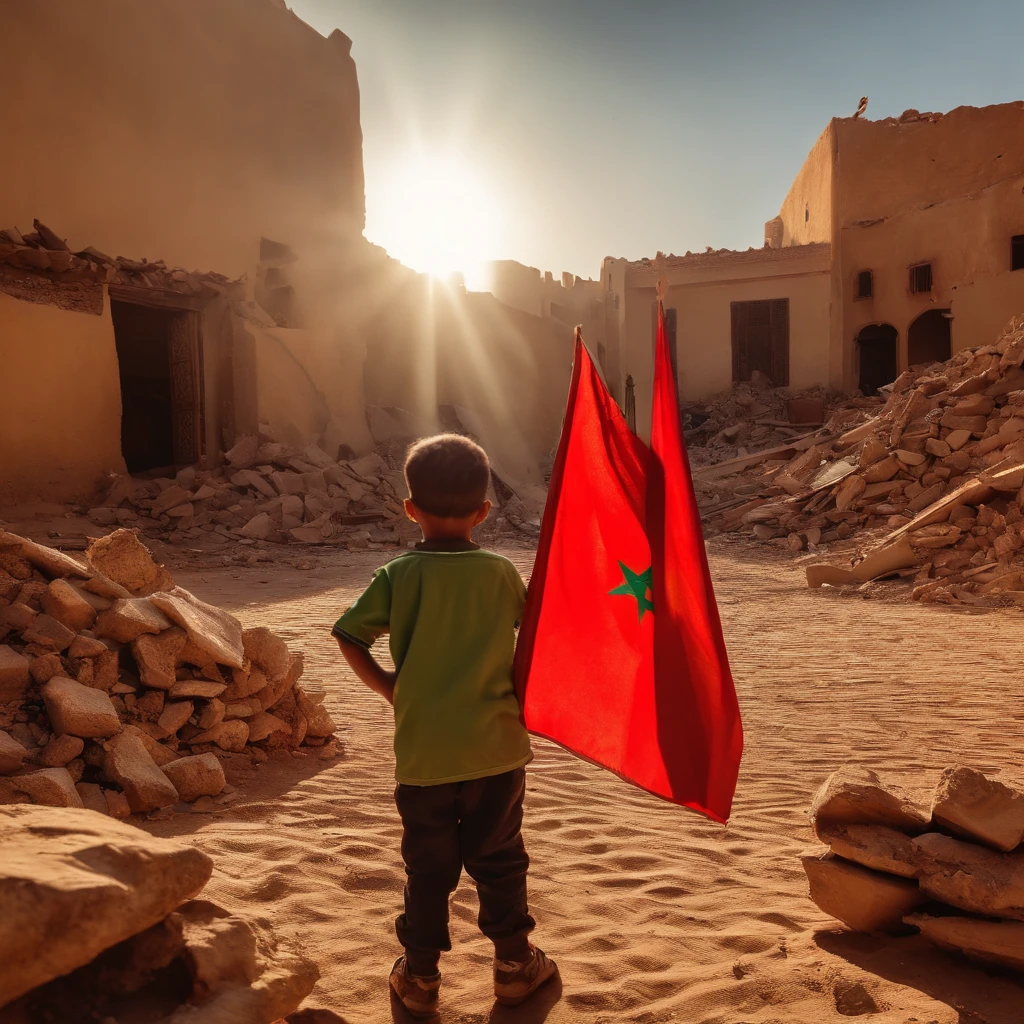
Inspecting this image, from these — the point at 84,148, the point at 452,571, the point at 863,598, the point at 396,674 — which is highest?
the point at 84,148

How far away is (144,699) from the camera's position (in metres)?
3.83

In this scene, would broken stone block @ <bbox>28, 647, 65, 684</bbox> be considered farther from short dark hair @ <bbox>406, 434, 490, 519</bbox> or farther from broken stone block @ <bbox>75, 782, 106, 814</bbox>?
short dark hair @ <bbox>406, 434, 490, 519</bbox>

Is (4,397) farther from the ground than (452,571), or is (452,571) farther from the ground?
(4,397)

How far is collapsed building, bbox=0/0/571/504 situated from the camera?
11.4m

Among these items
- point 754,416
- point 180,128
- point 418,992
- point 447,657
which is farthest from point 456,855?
point 754,416

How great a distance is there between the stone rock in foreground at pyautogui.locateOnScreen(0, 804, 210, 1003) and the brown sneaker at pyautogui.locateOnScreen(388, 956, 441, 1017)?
61 centimetres

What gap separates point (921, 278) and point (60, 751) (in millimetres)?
21816

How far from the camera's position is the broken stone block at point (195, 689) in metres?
3.91

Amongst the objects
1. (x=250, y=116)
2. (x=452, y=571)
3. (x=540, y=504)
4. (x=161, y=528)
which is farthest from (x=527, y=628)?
(x=250, y=116)

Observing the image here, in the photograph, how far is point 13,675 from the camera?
3.48 metres

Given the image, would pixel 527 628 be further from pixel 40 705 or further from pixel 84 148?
pixel 84 148

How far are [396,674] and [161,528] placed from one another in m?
10.7

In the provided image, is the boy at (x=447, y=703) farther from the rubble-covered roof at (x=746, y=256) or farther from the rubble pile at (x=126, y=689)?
the rubble-covered roof at (x=746, y=256)

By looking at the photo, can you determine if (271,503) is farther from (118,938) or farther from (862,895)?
(118,938)
